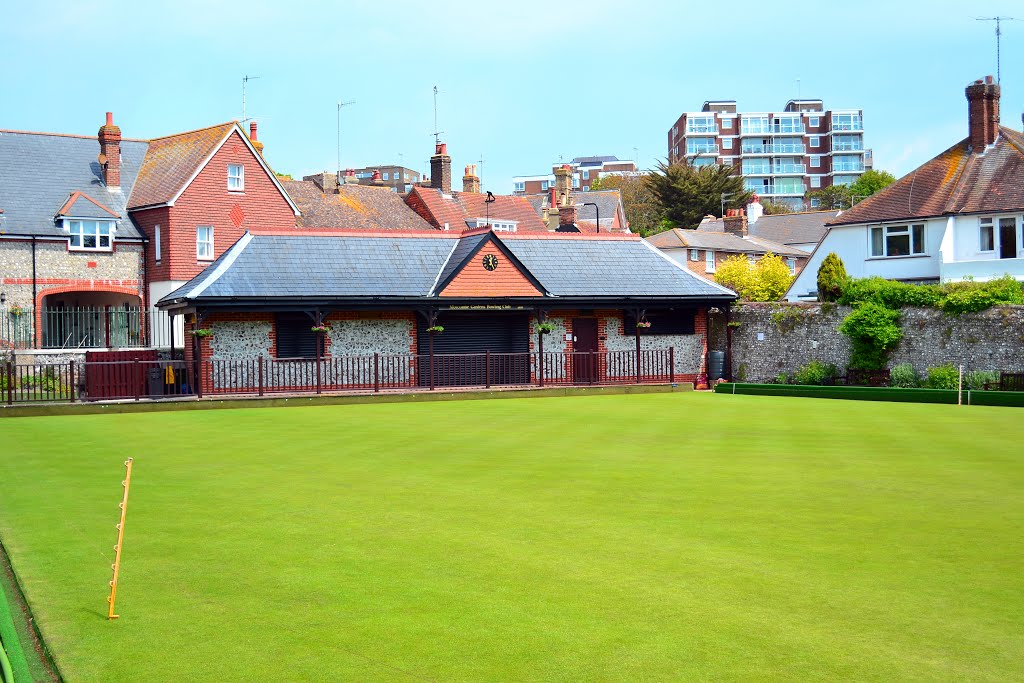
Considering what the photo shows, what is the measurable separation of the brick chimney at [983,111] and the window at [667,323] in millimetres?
12945

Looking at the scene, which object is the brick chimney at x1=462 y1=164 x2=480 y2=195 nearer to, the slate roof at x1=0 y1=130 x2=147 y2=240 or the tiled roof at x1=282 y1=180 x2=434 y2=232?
the tiled roof at x1=282 y1=180 x2=434 y2=232

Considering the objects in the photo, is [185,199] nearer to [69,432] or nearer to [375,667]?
[69,432]

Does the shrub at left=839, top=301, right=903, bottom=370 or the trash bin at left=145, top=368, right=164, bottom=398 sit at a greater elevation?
the shrub at left=839, top=301, right=903, bottom=370

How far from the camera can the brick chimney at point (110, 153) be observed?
134ft

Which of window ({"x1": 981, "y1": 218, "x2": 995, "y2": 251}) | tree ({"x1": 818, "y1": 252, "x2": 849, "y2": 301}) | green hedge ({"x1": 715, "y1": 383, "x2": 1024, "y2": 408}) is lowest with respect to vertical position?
green hedge ({"x1": 715, "y1": 383, "x2": 1024, "y2": 408})

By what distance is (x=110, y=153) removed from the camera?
41.1 meters

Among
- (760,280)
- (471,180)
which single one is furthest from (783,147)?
(760,280)

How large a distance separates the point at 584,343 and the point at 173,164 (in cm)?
1846

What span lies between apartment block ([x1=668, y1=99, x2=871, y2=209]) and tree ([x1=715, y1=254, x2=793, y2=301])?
73.1 meters

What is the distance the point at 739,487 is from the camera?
37.1ft

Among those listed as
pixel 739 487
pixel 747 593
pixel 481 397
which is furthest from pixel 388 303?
pixel 747 593

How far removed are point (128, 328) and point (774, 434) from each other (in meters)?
27.4

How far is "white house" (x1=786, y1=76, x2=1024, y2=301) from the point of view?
3534cm

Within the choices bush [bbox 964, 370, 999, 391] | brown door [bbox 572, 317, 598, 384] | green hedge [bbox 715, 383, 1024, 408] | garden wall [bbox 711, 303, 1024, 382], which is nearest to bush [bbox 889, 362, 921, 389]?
garden wall [bbox 711, 303, 1024, 382]
